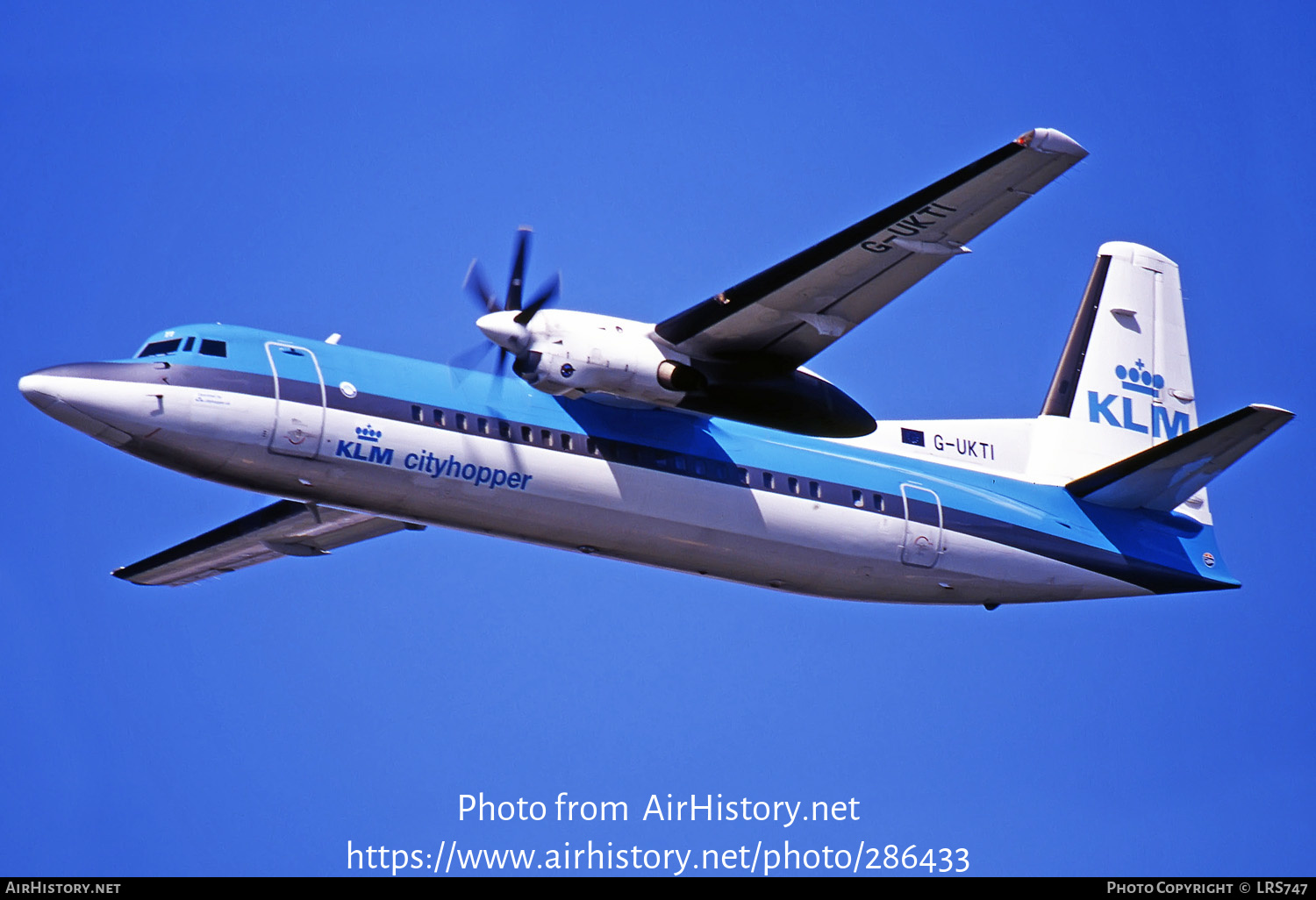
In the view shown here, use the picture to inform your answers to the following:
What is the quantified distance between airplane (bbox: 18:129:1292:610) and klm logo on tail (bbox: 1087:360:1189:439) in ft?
4.58

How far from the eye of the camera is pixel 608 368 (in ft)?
54.0

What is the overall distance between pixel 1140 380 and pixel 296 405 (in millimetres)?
13102

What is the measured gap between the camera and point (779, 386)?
1752cm

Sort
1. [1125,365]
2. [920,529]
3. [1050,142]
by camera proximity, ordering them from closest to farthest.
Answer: [1050,142] < [920,529] < [1125,365]

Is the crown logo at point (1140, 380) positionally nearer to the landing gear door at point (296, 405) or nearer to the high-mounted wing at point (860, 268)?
the high-mounted wing at point (860, 268)

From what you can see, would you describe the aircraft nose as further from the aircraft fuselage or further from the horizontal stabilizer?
the horizontal stabilizer

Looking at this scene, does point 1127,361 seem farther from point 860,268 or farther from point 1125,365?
point 860,268

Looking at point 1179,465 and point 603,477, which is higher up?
point 1179,465

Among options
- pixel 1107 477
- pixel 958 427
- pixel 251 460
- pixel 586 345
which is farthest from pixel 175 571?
pixel 1107 477

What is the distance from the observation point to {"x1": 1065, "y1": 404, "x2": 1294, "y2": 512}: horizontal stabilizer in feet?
59.2

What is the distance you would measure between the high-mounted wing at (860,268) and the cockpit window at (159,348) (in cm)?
527

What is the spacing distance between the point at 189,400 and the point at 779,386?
6583 millimetres

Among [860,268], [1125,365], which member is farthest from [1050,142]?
[1125,365]
